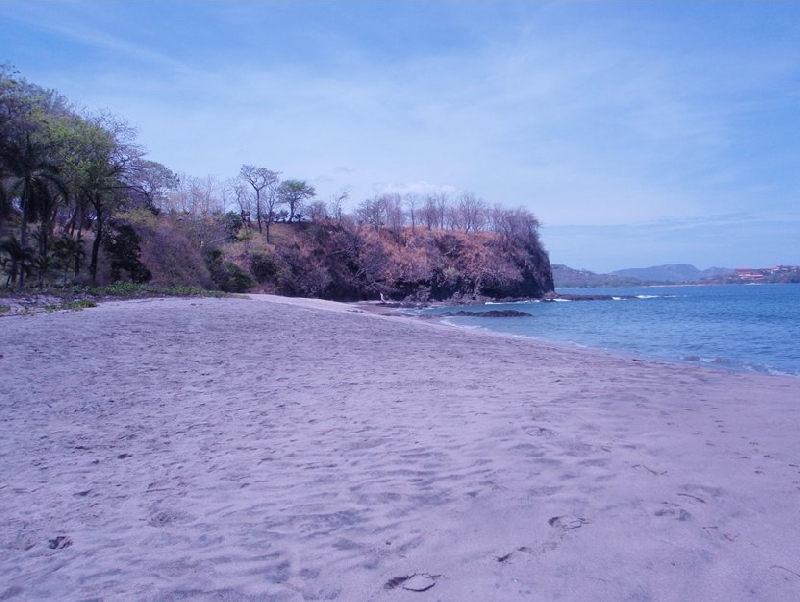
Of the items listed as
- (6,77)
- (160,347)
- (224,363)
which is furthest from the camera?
(6,77)

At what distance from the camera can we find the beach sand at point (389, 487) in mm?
3000

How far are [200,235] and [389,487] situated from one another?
39.0m

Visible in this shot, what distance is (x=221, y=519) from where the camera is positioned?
3.76m

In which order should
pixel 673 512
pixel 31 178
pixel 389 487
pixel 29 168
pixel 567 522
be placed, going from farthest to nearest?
1. pixel 31 178
2. pixel 29 168
3. pixel 389 487
4. pixel 673 512
5. pixel 567 522

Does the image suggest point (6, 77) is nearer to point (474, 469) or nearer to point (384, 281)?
point (474, 469)

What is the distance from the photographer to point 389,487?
4184mm

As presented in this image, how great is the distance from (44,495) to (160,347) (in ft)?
22.6

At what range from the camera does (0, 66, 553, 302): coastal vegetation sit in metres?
25.7

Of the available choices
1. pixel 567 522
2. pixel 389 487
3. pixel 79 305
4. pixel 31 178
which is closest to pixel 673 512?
pixel 567 522

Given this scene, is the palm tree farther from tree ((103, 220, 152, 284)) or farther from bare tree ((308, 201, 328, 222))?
bare tree ((308, 201, 328, 222))

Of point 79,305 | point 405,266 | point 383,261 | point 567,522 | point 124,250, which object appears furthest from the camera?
point 405,266

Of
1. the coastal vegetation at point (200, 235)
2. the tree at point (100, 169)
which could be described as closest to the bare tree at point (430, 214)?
the coastal vegetation at point (200, 235)

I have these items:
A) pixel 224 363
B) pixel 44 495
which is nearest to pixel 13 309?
pixel 224 363

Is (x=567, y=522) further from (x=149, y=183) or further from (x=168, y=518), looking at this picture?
(x=149, y=183)
